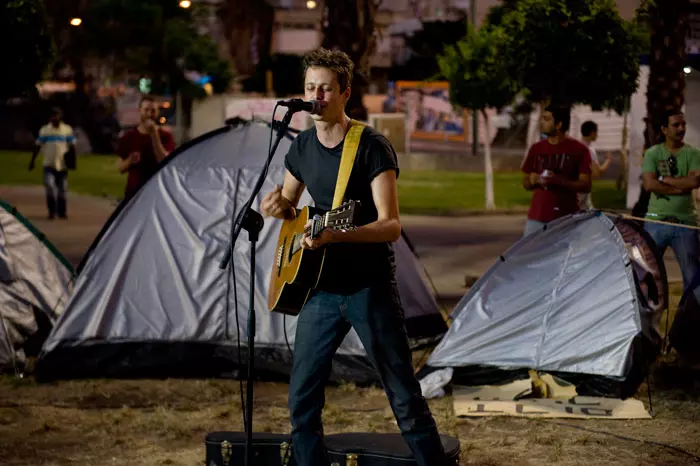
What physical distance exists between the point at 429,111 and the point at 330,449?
3957cm

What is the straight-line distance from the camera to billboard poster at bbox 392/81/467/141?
43.2m

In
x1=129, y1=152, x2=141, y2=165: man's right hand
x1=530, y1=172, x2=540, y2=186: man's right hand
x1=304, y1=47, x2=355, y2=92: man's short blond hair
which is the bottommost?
x1=129, y1=152, x2=141, y2=165: man's right hand

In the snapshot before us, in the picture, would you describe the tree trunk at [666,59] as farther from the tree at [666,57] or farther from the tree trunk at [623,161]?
the tree trunk at [623,161]

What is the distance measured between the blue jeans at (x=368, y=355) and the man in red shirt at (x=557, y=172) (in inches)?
158

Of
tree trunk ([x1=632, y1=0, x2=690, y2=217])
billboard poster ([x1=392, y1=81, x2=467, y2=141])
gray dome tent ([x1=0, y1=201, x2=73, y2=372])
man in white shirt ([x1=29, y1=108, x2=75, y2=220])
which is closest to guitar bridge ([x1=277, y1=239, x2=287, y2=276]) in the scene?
gray dome tent ([x1=0, y1=201, x2=73, y2=372])

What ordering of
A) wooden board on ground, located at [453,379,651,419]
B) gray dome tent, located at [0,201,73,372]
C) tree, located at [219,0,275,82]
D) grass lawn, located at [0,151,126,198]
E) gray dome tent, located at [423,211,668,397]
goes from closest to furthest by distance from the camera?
wooden board on ground, located at [453,379,651,419]
gray dome tent, located at [423,211,668,397]
gray dome tent, located at [0,201,73,372]
grass lawn, located at [0,151,126,198]
tree, located at [219,0,275,82]

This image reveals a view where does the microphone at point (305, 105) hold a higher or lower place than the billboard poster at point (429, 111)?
higher

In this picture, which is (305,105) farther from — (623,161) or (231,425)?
(623,161)

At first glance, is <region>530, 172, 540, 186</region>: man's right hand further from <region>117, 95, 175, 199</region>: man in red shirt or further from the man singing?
the man singing

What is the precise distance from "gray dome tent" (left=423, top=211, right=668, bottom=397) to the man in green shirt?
576 mm

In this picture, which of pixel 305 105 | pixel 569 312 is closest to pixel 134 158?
pixel 569 312

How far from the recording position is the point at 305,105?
4559 mm

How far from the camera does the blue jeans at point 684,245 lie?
27.1ft

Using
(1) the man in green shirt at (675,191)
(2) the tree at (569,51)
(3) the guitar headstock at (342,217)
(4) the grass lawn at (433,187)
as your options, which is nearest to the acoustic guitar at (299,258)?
(3) the guitar headstock at (342,217)
